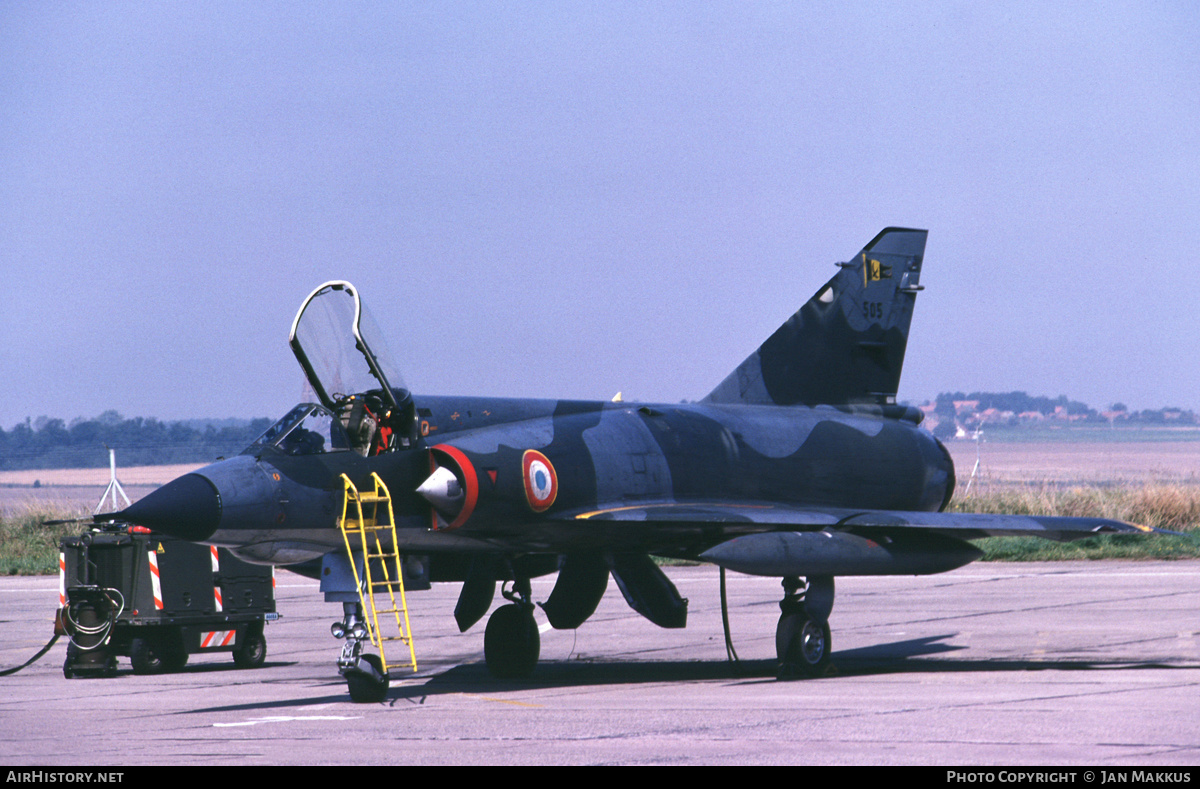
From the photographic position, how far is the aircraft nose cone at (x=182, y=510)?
440 inches

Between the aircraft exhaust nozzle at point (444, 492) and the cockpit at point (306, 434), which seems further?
the aircraft exhaust nozzle at point (444, 492)

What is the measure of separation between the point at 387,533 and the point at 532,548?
191 centimetres

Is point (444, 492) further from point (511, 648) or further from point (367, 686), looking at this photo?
point (511, 648)

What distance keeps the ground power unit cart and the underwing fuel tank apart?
19.8 feet

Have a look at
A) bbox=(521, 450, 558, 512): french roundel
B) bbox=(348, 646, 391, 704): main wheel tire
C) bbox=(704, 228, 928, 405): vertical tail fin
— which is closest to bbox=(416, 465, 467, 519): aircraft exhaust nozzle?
bbox=(521, 450, 558, 512): french roundel

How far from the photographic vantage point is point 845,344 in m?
18.0

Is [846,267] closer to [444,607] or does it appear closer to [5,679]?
[444,607]

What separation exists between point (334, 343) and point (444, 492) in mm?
1654

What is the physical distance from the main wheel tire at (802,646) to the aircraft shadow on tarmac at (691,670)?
16 cm

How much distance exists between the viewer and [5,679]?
51.3 ft

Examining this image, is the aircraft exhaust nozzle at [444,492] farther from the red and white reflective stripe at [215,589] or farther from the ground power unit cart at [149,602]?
the red and white reflective stripe at [215,589]

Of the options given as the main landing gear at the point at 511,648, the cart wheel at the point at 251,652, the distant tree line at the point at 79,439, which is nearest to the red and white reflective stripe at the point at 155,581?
the cart wheel at the point at 251,652
